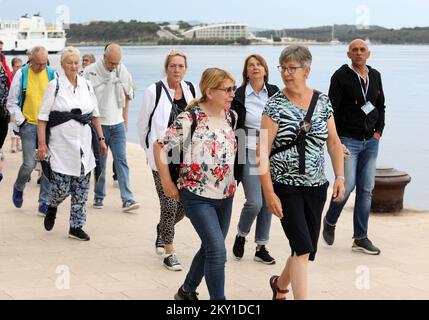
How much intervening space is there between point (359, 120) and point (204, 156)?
8.46 feet

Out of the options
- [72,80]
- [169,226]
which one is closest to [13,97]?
[72,80]

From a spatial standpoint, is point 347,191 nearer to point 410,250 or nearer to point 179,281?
point 410,250

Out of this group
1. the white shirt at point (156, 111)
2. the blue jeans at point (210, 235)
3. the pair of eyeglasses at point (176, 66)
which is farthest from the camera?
the white shirt at point (156, 111)

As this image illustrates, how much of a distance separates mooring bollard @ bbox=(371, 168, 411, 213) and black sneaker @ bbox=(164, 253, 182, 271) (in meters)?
3.36

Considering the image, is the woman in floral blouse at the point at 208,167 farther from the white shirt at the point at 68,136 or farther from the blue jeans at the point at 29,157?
the blue jeans at the point at 29,157

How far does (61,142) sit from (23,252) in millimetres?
1136

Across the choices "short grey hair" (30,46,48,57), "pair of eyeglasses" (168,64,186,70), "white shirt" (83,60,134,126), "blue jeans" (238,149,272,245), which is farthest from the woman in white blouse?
"blue jeans" (238,149,272,245)

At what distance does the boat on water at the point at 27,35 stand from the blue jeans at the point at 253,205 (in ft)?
236

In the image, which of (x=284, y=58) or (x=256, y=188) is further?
(x=256, y=188)

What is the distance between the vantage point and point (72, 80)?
28.7ft

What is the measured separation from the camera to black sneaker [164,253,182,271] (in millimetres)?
7641

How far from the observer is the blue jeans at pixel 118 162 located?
10336 mm

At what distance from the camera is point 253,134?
302 inches

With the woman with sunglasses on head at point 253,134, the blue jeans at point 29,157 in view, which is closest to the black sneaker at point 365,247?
the woman with sunglasses on head at point 253,134
